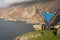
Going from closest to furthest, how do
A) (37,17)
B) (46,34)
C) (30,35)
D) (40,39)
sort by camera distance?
(40,39) < (46,34) < (30,35) < (37,17)

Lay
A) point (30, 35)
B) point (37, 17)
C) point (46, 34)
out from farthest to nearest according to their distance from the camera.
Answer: point (37, 17)
point (30, 35)
point (46, 34)

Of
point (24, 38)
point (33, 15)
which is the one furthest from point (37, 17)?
point (24, 38)

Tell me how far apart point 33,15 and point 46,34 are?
186m

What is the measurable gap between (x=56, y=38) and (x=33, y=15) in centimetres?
18663

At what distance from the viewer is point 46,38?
11359mm

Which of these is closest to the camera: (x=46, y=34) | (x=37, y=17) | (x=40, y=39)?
(x=40, y=39)

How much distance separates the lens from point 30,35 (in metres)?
12.8

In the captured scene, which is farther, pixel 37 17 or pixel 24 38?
pixel 37 17

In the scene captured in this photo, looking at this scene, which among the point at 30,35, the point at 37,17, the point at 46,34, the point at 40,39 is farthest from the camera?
the point at 37,17

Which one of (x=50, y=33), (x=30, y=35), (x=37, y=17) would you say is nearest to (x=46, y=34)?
(x=50, y=33)

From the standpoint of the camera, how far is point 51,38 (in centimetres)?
1127

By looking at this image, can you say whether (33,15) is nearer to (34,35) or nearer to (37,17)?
(37,17)

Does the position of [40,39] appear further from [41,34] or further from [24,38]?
[24,38]

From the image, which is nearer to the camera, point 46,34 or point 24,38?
point 46,34
